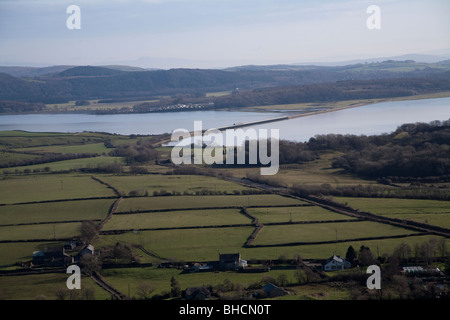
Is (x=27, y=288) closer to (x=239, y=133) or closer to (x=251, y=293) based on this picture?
(x=251, y=293)

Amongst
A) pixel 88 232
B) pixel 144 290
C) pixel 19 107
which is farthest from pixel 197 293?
pixel 19 107

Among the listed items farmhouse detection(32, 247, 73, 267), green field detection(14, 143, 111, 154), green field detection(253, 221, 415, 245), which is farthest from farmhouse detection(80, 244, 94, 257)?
green field detection(14, 143, 111, 154)

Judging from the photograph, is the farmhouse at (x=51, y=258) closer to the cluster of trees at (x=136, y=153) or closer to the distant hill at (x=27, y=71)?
the cluster of trees at (x=136, y=153)

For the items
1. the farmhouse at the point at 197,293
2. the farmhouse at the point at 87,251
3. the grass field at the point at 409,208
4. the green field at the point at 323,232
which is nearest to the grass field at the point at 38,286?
the farmhouse at the point at 87,251

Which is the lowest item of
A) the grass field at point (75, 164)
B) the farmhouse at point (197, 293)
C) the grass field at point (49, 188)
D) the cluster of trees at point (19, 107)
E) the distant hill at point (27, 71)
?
the farmhouse at point (197, 293)

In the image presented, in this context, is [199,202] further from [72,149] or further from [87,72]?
[87,72]
